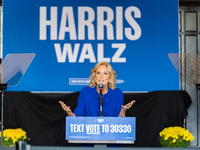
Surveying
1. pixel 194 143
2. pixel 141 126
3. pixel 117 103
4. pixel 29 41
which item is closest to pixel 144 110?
pixel 141 126

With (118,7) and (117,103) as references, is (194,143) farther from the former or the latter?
(117,103)

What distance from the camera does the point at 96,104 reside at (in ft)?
8.88

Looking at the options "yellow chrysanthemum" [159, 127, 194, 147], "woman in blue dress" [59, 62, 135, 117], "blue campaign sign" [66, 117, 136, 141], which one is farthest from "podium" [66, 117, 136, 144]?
"yellow chrysanthemum" [159, 127, 194, 147]

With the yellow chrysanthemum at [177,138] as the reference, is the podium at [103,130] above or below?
above

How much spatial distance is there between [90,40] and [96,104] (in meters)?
2.94

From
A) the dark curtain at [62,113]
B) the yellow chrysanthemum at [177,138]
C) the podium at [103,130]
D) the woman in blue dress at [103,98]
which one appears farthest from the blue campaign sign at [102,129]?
the dark curtain at [62,113]

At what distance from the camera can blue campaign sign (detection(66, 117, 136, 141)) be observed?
1.95 metres

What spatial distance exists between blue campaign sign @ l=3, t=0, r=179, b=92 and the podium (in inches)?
135

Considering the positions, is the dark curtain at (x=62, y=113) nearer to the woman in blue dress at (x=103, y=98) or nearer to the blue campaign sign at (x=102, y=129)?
the woman in blue dress at (x=103, y=98)

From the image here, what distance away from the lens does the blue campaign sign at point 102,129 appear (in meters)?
1.95

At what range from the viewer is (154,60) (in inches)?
214

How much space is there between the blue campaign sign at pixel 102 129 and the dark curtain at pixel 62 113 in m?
3.35

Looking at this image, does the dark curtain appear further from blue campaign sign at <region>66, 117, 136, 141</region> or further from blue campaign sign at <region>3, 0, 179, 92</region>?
blue campaign sign at <region>66, 117, 136, 141</region>

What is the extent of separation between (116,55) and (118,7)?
86 cm
